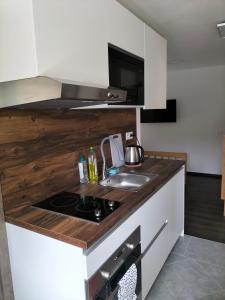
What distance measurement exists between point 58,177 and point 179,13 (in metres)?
1.59

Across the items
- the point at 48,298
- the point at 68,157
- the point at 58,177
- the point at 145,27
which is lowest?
the point at 48,298

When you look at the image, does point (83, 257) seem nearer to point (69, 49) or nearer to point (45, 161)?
point (45, 161)

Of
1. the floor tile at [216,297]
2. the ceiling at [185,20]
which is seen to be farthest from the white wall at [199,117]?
the floor tile at [216,297]

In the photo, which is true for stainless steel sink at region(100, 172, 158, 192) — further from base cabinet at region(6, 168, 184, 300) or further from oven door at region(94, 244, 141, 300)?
oven door at region(94, 244, 141, 300)

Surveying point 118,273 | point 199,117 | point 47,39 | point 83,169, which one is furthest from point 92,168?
point 199,117

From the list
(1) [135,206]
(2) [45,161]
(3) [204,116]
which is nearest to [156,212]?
(1) [135,206]

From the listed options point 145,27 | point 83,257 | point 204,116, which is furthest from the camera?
point 204,116

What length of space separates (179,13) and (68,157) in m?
1.44

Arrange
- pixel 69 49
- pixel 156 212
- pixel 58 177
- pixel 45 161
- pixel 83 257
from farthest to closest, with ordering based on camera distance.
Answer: pixel 156 212 < pixel 58 177 < pixel 45 161 < pixel 69 49 < pixel 83 257

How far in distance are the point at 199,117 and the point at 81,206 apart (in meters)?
Answer: 4.02

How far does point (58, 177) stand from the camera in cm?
166

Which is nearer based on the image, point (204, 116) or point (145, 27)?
point (145, 27)

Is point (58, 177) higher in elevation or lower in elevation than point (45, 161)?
lower

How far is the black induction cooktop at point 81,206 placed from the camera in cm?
125
